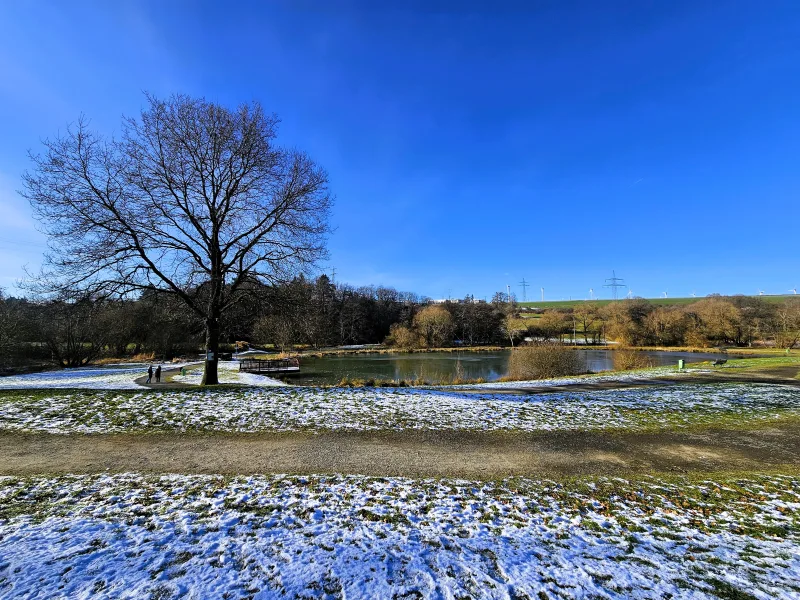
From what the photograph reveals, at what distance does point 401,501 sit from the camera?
4.93m

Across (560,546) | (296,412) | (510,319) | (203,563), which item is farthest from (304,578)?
(510,319)

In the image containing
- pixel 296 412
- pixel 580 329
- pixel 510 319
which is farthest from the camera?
pixel 580 329

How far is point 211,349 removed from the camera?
1445 centimetres

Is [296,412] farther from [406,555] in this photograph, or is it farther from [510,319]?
[510,319]

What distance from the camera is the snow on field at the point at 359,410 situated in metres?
8.61

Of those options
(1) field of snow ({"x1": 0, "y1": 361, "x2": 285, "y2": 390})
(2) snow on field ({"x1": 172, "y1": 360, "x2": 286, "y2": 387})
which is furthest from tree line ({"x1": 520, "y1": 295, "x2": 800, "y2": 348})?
(1) field of snow ({"x1": 0, "y1": 361, "x2": 285, "y2": 390})

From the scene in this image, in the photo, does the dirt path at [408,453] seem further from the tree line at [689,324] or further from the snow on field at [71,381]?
the tree line at [689,324]


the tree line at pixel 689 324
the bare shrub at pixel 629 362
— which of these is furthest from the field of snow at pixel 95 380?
the tree line at pixel 689 324

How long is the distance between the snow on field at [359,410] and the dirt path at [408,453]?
24.4 inches

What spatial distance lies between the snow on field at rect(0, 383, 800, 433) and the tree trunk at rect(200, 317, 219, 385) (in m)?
2.81

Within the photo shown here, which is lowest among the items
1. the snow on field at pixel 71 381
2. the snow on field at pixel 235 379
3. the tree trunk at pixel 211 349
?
the snow on field at pixel 235 379

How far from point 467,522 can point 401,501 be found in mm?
955

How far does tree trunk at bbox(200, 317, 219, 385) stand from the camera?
13.8 metres

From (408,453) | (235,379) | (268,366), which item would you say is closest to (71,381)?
(235,379)
